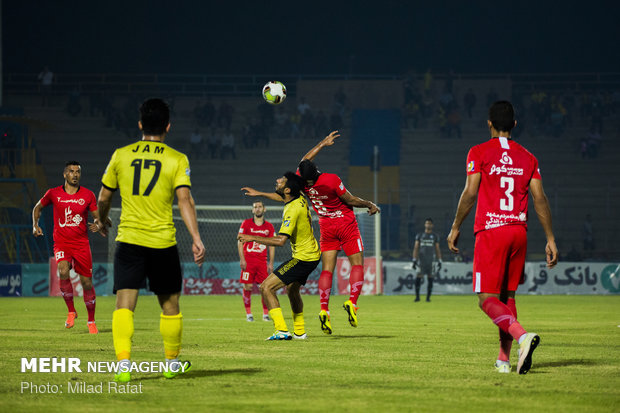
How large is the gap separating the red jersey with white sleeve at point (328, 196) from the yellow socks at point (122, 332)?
17.8 ft

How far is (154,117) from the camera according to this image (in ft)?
23.2

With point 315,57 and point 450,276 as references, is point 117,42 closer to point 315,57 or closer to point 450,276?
point 315,57

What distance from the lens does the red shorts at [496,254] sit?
7.25 metres

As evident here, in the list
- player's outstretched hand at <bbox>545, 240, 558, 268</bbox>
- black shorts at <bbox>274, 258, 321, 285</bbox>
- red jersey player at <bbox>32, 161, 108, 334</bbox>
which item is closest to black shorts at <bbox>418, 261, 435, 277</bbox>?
red jersey player at <bbox>32, 161, 108, 334</bbox>

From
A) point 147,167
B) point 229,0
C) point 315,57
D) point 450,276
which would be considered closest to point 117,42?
point 229,0

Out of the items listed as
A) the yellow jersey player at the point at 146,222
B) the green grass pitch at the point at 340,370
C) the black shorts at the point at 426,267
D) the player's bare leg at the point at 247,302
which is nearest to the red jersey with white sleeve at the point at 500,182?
the green grass pitch at the point at 340,370

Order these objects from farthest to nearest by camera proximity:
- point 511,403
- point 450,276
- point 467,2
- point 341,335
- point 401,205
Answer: point 467,2, point 401,205, point 450,276, point 341,335, point 511,403

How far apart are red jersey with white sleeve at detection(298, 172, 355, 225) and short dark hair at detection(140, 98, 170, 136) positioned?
199 inches

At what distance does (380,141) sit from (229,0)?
13.3 m

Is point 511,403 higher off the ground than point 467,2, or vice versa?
point 467,2

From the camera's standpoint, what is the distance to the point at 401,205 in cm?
3731

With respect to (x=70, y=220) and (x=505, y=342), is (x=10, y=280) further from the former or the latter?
(x=505, y=342)

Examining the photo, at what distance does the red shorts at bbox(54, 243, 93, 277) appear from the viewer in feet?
43.4

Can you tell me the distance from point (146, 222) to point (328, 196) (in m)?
5.69
